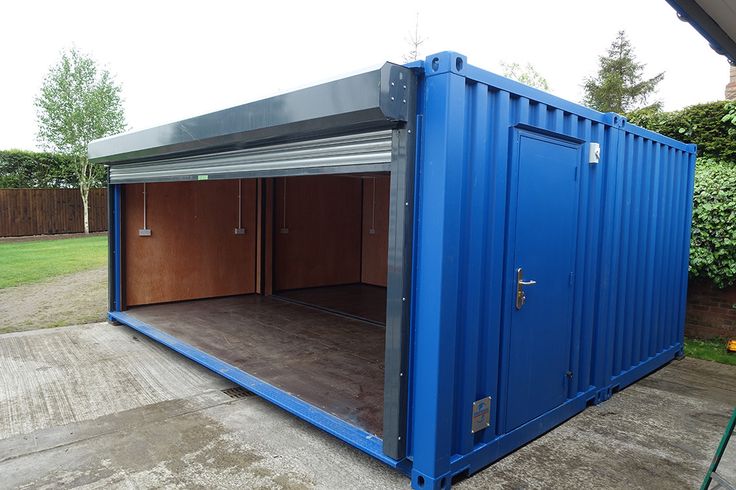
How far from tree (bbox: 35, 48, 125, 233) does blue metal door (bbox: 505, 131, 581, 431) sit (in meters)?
17.9

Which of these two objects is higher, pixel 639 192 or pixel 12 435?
pixel 639 192

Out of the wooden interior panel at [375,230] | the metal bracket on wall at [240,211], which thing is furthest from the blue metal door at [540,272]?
the wooden interior panel at [375,230]

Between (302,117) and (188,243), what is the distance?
530cm

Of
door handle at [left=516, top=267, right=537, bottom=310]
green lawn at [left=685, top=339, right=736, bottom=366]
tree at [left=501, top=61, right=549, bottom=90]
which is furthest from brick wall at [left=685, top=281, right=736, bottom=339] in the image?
tree at [left=501, top=61, right=549, bottom=90]

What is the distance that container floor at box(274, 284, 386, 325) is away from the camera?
7.57m

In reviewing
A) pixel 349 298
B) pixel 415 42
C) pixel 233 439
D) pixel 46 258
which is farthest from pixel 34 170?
pixel 233 439

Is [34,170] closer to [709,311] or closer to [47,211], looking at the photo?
[47,211]

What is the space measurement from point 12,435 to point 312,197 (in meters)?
6.95

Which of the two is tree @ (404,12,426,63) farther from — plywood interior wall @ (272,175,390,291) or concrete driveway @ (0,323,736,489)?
concrete driveway @ (0,323,736,489)

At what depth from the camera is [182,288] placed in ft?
25.7

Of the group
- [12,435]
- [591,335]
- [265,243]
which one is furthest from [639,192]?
[265,243]

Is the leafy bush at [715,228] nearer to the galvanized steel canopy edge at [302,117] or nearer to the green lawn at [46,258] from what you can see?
the galvanized steel canopy edge at [302,117]

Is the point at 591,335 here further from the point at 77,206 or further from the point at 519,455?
the point at 77,206

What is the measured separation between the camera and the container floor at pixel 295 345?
13.1 ft
